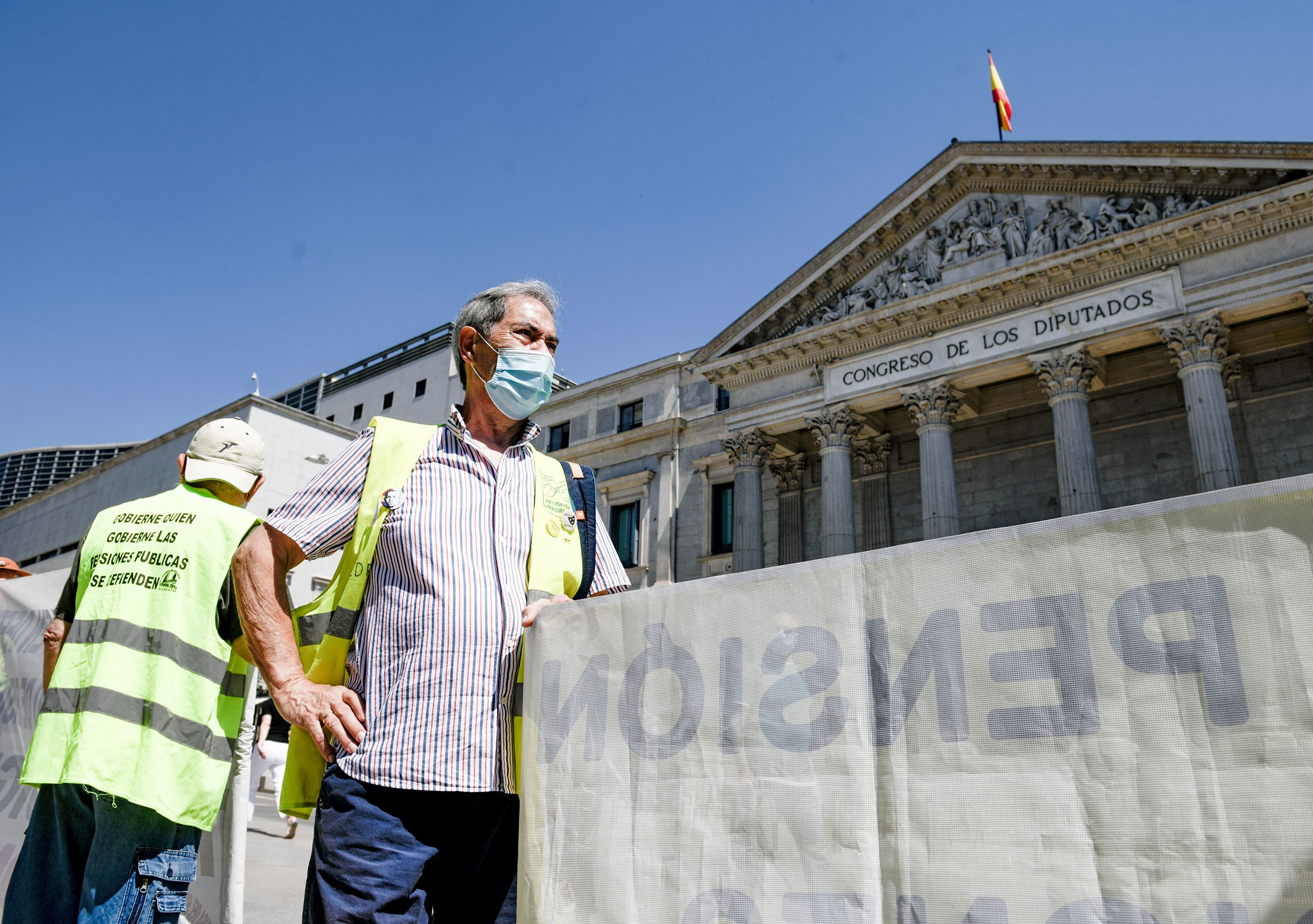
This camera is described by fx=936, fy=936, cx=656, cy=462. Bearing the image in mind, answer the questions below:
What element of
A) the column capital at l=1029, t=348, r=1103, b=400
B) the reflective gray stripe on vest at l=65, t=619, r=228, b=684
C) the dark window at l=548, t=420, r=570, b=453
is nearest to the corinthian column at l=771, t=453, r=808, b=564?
the column capital at l=1029, t=348, r=1103, b=400

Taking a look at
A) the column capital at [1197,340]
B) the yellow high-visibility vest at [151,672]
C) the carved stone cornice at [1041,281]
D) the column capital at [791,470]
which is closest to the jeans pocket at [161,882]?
the yellow high-visibility vest at [151,672]

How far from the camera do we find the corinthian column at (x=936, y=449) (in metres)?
21.7

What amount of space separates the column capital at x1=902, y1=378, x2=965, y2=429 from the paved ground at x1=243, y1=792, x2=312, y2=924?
16.3m

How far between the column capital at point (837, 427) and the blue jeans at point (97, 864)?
22.4 metres

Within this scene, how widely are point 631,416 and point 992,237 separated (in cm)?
1406

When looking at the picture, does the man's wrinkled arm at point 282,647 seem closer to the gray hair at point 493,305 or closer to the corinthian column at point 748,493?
the gray hair at point 493,305

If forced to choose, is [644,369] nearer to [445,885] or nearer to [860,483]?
[860,483]

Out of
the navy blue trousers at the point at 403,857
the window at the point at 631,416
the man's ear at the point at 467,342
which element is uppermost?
the window at the point at 631,416

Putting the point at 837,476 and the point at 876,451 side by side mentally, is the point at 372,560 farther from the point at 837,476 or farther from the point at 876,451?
the point at 876,451

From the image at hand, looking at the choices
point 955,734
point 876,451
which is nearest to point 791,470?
point 876,451

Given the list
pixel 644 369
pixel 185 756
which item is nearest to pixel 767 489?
pixel 644 369

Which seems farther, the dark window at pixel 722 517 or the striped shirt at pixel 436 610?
the dark window at pixel 722 517

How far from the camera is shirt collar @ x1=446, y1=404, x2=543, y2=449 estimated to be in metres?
2.79

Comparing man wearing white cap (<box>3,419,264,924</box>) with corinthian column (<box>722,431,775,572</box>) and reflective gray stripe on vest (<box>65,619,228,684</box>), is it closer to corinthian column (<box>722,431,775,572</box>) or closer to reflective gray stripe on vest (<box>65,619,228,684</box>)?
reflective gray stripe on vest (<box>65,619,228,684</box>)
